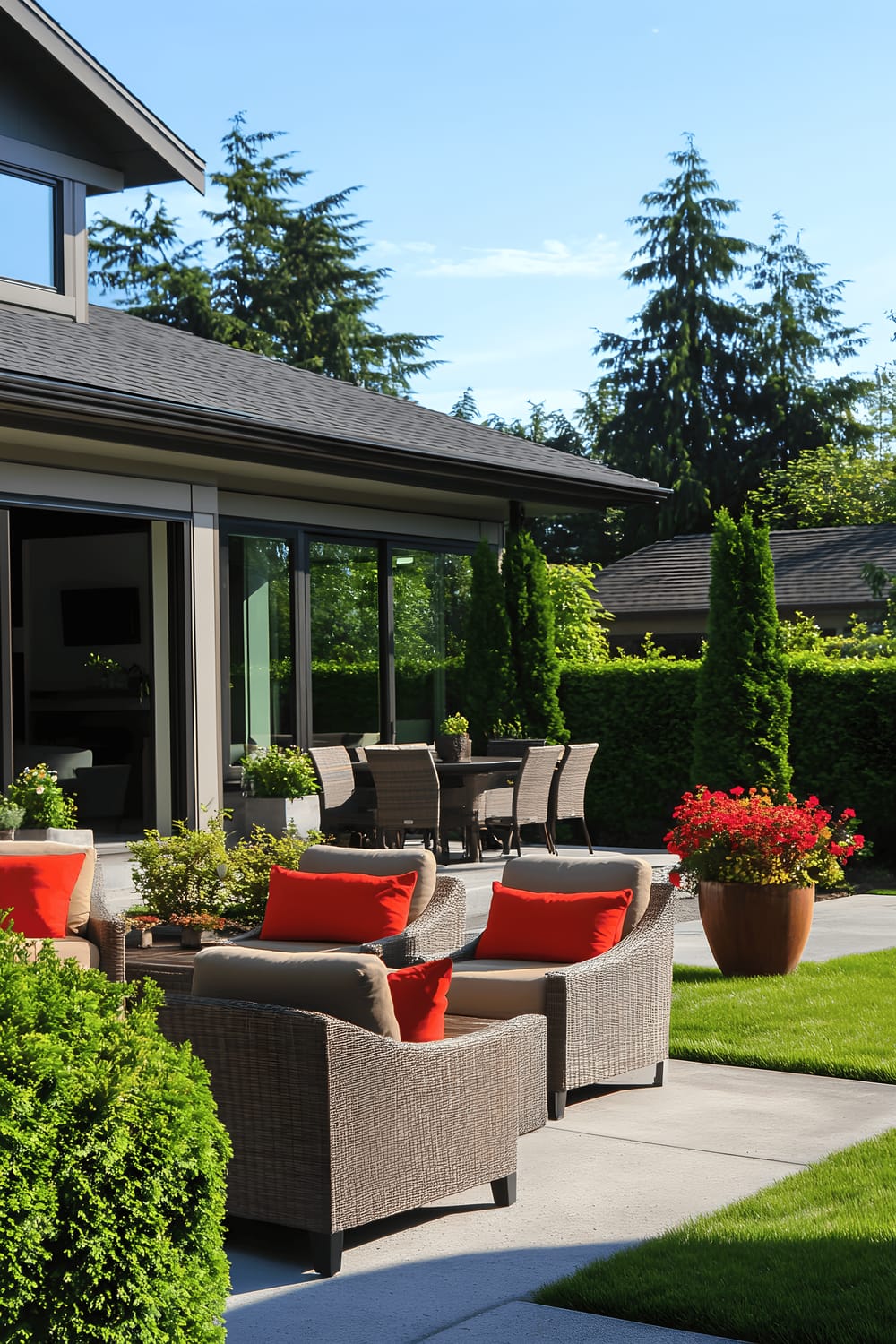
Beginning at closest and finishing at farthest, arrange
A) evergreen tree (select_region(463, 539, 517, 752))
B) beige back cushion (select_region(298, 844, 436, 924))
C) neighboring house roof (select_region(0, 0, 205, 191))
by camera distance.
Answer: beige back cushion (select_region(298, 844, 436, 924)) < neighboring house roof (select_region(0, 0, 205, 191)) < evergreen tree (select_region(463, 539, 517, 752))

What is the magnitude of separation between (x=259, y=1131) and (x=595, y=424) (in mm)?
41760

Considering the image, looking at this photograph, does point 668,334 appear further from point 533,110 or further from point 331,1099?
point 331,1099

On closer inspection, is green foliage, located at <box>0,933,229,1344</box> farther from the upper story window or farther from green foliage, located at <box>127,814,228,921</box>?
the upper story window

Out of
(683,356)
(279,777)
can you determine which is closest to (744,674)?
(279,777)

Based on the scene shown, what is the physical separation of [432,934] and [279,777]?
570 cm

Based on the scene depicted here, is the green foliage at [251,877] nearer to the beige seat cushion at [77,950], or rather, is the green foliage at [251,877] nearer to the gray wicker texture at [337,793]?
the beige seat cushion at [77,950]

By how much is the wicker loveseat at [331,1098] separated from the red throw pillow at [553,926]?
1.42m

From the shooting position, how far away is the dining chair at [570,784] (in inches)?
479

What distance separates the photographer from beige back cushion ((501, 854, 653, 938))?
607 cm

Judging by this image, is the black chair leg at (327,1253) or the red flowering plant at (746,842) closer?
the black chair leg at (327,1253)

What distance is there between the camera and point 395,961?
19.4 feet

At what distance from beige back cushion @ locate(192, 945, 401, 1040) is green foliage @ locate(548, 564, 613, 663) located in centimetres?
1282

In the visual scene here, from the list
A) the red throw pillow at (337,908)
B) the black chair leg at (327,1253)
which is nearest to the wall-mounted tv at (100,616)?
the red throw pillow at (337,908)

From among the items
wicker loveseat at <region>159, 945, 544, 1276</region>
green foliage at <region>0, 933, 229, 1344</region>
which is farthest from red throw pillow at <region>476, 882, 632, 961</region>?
green foliage at <region>0, 933, 229, 1344</region>
